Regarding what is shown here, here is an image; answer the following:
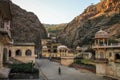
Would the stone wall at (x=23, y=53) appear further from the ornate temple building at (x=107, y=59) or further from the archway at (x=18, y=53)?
the ornate temple building at (x=107, y=59)

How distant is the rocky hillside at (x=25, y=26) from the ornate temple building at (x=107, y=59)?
76.9 m

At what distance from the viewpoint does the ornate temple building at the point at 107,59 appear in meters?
39.1

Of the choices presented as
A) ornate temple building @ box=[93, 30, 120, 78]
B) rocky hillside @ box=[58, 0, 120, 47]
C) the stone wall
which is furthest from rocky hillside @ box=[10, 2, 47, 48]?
ornate temple building @ box=[93, 30, 120, 78]

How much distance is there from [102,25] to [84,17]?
1424 inches

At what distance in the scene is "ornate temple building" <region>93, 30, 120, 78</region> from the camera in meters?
39.1

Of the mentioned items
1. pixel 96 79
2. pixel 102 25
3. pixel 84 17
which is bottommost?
pixel 96 79

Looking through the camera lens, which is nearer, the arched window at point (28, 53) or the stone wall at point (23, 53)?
the stone wall at point (23, 53)

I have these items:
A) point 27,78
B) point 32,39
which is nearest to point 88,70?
point 27,78

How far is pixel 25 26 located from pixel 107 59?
9280 centimetres

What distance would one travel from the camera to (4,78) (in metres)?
22.2

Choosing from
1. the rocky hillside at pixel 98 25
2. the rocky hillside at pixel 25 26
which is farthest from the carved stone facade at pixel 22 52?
Result: the rocky hillside at pixel 25 26

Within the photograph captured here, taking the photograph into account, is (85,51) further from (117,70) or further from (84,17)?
(84,17)

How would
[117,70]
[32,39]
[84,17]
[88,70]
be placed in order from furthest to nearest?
[84,17] < [32,39] < [88,70] < [117,70]

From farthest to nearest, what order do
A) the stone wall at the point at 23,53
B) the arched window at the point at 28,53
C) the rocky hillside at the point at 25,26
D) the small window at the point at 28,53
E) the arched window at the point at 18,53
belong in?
the rocky hillside at the point at 25,26 → the small window at the point at 28,53 → the arched window at the point at 28,53 → the arched window at the point at 18,53 → the stone wall at the point at 23,53
